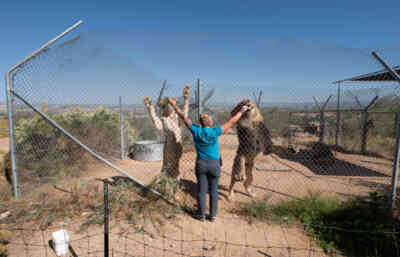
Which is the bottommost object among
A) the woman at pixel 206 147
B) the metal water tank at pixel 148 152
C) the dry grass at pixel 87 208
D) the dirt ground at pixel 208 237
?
the dirt ground at pixel 208 237

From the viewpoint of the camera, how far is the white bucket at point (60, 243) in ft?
8.44

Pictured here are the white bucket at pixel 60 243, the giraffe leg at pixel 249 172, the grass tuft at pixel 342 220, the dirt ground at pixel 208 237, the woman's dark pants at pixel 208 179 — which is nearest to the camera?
the white bucket at pixel 60 243

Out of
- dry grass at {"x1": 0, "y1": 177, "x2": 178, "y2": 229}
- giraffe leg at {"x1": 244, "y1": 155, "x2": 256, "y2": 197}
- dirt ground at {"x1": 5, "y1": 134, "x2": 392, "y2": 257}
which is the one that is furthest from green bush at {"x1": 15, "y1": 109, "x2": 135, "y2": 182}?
giraffe leg at {"x1": 244, "y1": 155, "x2": 256, "y2": 197}

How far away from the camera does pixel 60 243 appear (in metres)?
2.58

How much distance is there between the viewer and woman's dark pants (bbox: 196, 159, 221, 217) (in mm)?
3084

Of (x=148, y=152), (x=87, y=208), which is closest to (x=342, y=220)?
(x=87, y=208)

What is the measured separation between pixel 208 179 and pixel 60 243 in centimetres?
203

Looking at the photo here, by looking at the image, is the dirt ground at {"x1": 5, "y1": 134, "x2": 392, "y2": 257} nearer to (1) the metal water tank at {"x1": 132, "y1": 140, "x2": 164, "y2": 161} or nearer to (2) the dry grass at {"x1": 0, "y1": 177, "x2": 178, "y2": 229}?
(2) the dry grass at {"x1": 0, "y1": 177, "x2": 178, "y2": 229}

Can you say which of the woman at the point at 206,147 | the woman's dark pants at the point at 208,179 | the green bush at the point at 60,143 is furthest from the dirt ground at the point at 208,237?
the green bush at the point at 60,143

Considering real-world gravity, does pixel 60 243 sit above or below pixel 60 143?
below

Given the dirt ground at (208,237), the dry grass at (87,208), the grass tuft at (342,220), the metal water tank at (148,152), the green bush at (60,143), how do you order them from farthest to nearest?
the metal water tank at (148,152), the green bush at (60,143), the dry grass at (87,208), the grass tuft at (342,220), the dirt ground at (208,237)

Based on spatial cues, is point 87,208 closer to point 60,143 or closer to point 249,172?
point 249,172

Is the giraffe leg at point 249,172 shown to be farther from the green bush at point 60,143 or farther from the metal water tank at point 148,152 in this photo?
the green bush at point 60,143

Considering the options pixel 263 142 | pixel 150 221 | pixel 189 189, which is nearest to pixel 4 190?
pixel 150 221
